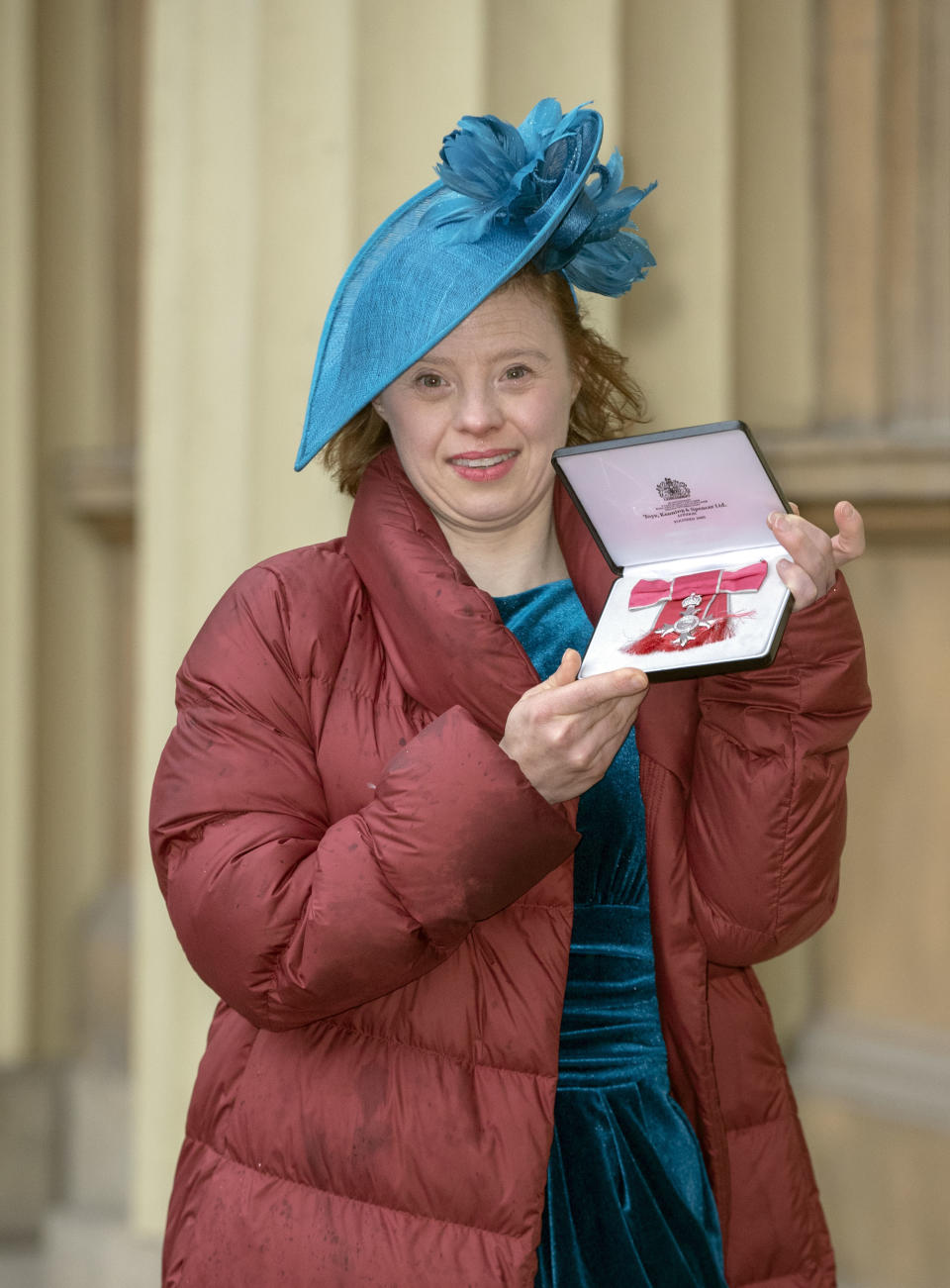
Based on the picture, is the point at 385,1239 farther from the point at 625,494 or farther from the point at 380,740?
the point at 625,494

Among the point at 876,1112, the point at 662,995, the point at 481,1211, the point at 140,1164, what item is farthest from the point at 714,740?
the point at 140,1164

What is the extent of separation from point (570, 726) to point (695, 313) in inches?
45.0

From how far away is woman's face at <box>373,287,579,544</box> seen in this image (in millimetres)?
1312

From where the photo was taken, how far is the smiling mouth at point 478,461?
1320mm

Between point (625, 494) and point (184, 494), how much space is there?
47.5 inches

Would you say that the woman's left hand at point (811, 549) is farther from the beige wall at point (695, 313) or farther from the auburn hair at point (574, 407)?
the beige wall at point (695, 313)

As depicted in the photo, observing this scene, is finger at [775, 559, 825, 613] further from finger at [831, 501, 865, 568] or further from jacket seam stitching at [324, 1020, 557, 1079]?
jacket seam stitching at [324, 1020, 557, 1079]

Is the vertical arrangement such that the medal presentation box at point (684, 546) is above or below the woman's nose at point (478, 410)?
below

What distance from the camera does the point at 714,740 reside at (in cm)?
130

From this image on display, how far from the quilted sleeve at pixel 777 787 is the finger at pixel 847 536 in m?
0.05

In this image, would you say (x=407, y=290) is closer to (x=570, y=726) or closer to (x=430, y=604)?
(x=430, y=604)

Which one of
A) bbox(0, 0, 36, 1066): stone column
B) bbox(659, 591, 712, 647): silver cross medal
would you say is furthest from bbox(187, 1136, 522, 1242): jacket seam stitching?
bbox(0, 0, 36, 1066): stone column

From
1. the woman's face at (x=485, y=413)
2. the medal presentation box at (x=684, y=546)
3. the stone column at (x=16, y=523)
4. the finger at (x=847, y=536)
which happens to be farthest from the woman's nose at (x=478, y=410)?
the stone column at (x=16, y=523)

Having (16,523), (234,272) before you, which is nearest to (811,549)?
(234,272)
